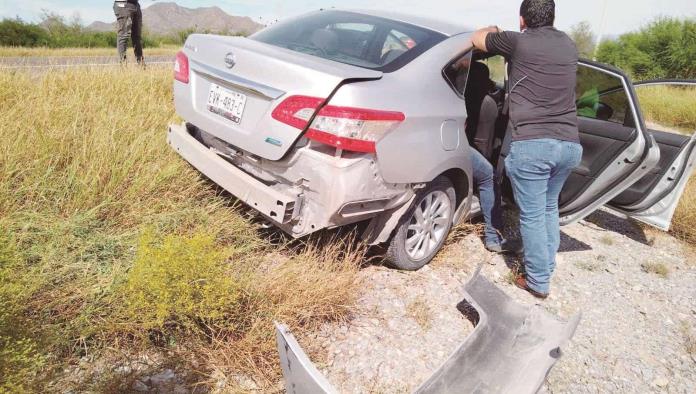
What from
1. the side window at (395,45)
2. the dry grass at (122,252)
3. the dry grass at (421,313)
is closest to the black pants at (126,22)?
the dry grass at (122,252)

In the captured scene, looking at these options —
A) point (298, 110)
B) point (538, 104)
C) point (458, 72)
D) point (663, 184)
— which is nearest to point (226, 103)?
point (298, 110)

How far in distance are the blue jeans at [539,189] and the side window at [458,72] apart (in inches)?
20.9

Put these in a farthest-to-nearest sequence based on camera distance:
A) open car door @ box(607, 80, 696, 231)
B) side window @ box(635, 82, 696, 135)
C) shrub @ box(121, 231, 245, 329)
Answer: side window @ box(635, 82, 696, 135), open car door @ box(607, 80, 696, 231), shrub @ box(121, 231, 245, 329)

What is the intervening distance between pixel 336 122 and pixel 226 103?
2.50 ft

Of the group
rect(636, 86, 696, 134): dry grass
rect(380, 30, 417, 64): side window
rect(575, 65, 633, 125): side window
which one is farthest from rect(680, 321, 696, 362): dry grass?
rect(636, 86, 696, 134): dry grass

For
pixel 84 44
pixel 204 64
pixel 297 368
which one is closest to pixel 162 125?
pixel 204 64

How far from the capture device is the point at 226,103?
8.36 feet

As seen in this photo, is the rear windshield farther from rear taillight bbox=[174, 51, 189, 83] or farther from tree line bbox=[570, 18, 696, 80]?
tree line bbox=[570, 18, 696, 80]

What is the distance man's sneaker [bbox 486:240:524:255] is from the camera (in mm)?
3623

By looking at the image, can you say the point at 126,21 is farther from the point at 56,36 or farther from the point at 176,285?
the point at 56,36

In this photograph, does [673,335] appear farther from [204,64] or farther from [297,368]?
[204,64]

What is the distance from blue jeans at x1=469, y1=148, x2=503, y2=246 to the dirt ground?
17 centimetres

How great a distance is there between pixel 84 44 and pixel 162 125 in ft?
91.4

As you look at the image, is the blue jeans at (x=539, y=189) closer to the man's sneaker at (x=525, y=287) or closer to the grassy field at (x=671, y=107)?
the man's sneaker at (x=525, y=287)
